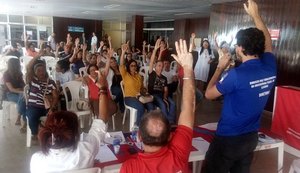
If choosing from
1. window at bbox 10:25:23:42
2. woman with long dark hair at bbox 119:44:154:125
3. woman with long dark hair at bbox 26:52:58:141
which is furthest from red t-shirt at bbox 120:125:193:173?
window at bbox 10:25:23:42

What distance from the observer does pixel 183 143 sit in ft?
4.37

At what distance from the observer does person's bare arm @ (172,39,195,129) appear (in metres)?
1.38

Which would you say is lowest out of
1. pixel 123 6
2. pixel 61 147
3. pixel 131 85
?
pixel 131 85

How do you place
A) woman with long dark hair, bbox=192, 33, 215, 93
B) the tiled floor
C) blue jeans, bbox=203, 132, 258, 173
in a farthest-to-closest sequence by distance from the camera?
woman with long dark hair, bbox=192, 33, 215, 93 → the tiled floor → blue jeans, bbox=203, 132, 258, 173

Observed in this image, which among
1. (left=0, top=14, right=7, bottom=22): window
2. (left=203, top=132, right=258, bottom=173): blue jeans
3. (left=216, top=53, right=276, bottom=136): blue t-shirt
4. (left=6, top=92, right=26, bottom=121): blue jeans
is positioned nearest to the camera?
(left=216, top=53, right=276, bottom=136): blue t-shirt

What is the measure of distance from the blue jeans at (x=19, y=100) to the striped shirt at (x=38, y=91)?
48 centimetres

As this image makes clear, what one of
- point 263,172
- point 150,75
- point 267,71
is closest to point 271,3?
point 150,75

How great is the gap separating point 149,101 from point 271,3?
3786 millimetres

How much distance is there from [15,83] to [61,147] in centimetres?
305

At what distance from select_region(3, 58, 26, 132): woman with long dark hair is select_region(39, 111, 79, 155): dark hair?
2.75 m

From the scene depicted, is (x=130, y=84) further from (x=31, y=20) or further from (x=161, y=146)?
(x=31, y=20)

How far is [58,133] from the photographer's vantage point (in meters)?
1.43

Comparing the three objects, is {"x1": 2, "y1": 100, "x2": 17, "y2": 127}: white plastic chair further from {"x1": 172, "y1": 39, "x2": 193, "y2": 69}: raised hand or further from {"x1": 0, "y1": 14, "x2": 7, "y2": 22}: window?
{"x1": 0, "y1": 14, "x2": 7, "y2": 22}: window

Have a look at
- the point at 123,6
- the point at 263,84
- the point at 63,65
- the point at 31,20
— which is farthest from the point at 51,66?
the point at 31,20
